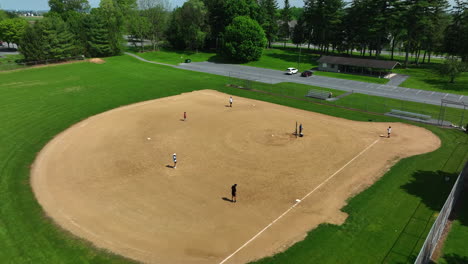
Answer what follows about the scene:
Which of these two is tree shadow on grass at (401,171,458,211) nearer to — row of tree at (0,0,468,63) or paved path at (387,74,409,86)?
paved path at (387,74,409,86)

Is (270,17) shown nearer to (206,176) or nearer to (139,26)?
(139,26)

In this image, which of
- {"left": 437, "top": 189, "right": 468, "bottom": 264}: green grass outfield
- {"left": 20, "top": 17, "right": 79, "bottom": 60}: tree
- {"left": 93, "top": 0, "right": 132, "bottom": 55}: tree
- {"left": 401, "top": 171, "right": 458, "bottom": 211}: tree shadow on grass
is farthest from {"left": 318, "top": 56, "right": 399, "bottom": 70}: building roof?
{"left": 20, "top": 17, "right": 79, "bottom": 60}: tree

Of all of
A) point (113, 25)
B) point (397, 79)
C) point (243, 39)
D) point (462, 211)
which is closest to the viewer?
point (462, 211)

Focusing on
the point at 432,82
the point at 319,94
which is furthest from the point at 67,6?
the point at 432,82

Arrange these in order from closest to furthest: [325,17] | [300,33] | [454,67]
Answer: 1. [454,67]
2. [325,17]
3. [300,33]

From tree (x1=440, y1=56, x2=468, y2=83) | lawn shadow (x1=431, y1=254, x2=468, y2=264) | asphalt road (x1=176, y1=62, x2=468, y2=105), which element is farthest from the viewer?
tree (x1=440, y1=56, x2=468, y2=83)
